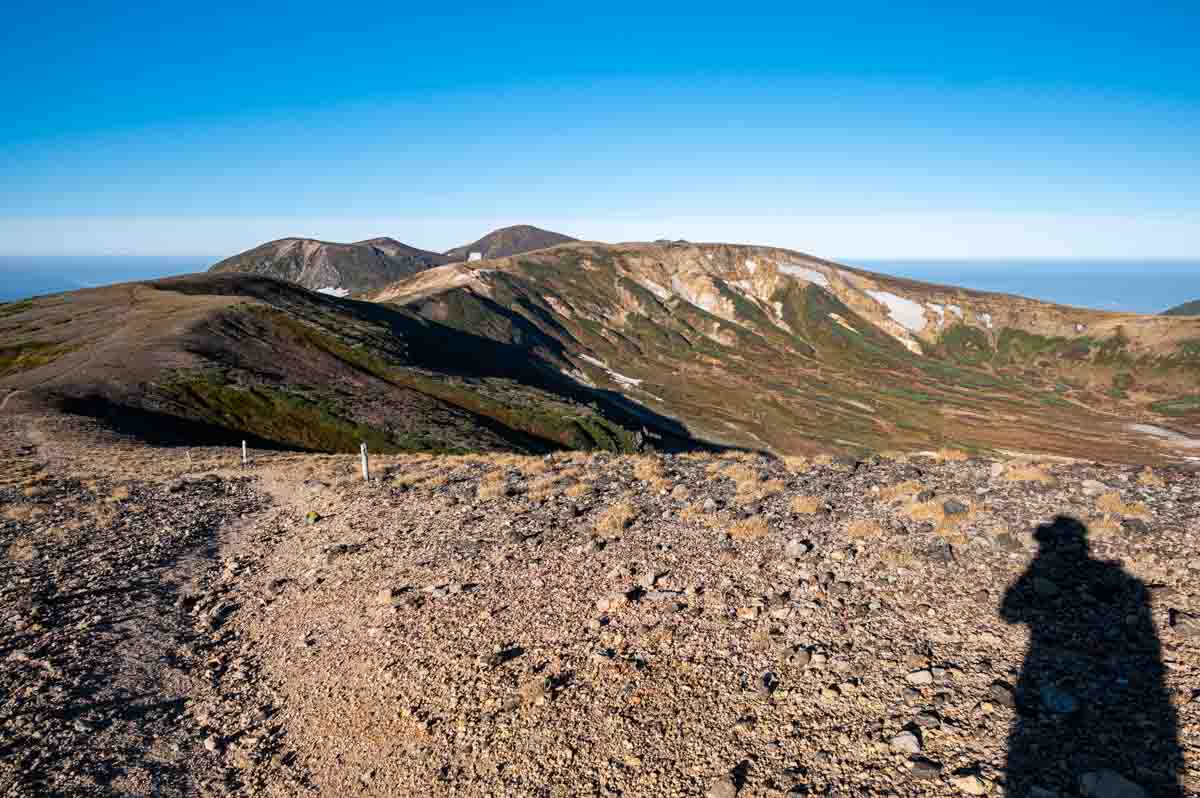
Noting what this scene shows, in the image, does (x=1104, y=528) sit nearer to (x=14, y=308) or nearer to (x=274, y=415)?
(x=274, y=415)

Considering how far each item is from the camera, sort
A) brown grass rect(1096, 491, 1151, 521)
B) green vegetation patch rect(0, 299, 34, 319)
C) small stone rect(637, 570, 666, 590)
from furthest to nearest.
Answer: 1. green vegetation patch rect(0, 299, 34, 319)
2. brown grass rect(1096, 491, 1151, 521)
3. small stone rect(637, 570, 666, 590)

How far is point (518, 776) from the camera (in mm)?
7715

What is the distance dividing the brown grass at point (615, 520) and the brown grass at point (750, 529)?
269cm

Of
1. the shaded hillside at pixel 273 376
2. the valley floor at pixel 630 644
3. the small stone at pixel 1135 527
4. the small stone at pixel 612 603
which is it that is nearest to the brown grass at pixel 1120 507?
the valley floor at pixel 630 644

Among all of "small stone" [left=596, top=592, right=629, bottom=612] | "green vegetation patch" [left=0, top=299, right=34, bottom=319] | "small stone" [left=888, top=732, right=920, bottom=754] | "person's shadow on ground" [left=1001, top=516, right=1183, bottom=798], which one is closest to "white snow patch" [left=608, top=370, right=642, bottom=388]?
"green vegetation patch" [left=0, top=299, right=34, bottom=319]

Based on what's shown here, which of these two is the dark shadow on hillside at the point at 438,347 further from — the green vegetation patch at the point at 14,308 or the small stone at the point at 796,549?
the small stone at the point at 796,549

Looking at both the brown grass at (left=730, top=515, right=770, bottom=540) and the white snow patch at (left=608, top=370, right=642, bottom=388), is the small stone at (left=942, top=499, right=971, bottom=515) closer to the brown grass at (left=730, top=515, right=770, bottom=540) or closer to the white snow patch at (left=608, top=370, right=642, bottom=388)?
the brown grass at (left=730, top=515, right=770, bottom=540)

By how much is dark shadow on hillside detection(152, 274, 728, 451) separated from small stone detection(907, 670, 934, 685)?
77857 mm

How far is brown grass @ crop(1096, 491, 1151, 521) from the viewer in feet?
42.2

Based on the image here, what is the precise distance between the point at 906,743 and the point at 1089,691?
2788 mm

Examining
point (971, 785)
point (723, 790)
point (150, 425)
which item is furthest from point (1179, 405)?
point (150, 425)

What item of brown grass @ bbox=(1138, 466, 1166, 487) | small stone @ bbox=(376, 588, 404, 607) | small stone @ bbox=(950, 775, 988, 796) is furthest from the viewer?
brown grass @ bbox=(1138, 466, 1166, 487)

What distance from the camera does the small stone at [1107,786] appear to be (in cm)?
599

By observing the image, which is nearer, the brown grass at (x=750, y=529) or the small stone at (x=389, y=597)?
the small stone at (x=389, y=597)
